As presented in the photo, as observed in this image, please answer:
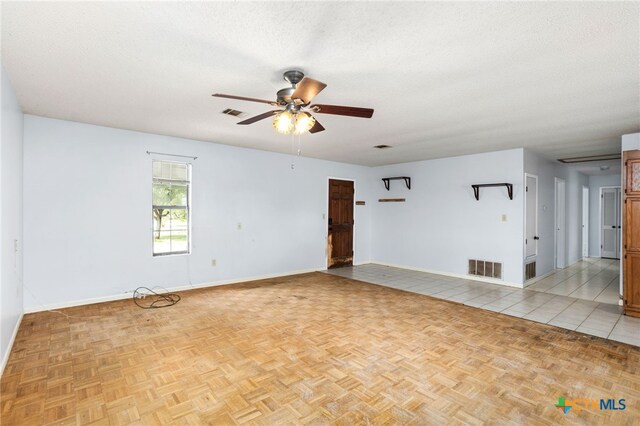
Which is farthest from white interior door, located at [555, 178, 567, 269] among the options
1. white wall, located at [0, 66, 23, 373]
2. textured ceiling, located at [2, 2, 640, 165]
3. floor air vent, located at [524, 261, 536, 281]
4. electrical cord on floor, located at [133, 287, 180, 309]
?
white wall, located at [0, 66, 23, 373]

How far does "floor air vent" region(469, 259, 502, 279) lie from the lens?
585 cm

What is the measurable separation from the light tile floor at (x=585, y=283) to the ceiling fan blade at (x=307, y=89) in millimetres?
5224

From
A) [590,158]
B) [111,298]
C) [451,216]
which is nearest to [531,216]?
[451,216]

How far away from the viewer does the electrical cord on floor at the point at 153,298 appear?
4363 mm

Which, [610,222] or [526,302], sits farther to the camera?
[610,222]

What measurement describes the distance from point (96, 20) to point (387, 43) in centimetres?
183

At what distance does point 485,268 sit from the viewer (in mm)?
6012

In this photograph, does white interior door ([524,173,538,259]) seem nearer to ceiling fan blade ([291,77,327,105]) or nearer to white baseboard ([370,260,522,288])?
white baseboard ([370,260,522,288])

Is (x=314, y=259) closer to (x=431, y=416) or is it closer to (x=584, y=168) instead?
(x=431, y=416)

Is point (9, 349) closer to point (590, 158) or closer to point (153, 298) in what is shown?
point (153, 298)

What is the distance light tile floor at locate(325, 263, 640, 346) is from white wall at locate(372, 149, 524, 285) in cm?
54

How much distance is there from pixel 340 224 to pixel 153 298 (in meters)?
4.18

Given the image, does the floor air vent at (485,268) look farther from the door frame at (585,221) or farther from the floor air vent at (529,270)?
the door frame at (585,221)

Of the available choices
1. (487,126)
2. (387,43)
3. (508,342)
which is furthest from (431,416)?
(487,126)
